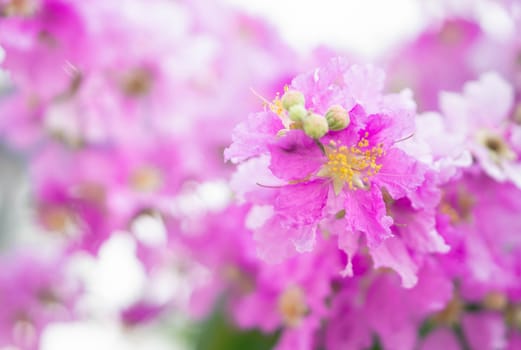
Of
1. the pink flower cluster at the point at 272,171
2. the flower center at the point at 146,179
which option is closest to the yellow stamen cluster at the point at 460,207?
the pink flower cluster at the point at 272,171

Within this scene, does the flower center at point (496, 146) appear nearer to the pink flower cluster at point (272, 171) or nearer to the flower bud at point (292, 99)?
the pink flower cluster at point (272, 171)

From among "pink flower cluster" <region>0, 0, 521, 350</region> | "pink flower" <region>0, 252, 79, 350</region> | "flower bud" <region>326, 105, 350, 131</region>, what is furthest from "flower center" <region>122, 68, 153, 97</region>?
"flower bud" <region>326, 105, 350, 131</region>

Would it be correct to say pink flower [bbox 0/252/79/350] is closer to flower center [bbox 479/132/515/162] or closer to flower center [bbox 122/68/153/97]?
flower center [bbox 122/68/153/97]

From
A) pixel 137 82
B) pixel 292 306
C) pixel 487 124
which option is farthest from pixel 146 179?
pixel 487 124

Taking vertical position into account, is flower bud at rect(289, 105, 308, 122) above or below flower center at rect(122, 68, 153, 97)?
below

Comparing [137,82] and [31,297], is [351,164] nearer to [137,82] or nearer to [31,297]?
[137,82]

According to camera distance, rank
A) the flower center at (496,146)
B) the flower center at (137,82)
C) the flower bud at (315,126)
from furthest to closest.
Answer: the flower center at (137,82) → the flower center at (496,146) → the flower bud at (315,126)

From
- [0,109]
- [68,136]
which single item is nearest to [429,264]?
[68,136]

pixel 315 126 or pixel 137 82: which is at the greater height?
pixel 137 82
